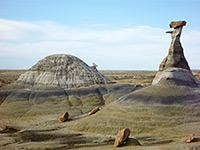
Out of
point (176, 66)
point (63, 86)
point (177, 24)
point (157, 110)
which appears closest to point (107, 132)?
point (157, 110)

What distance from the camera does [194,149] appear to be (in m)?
15.6

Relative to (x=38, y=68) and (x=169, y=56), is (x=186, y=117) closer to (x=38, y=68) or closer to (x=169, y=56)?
(x=169, y=56)

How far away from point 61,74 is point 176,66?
22.6 metres

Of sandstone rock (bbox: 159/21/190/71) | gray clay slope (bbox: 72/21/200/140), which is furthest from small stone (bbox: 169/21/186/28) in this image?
gray clay slope (bbox: 72/21/200/140)

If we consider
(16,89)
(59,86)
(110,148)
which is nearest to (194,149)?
(110,148)

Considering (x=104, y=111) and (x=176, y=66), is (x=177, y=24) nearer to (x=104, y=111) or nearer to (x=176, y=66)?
(x=176, y=66)

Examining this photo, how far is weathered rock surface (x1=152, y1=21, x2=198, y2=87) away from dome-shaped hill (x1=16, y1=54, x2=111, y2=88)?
1763 cm

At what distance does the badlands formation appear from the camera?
71.2 feet

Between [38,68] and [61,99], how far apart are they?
10585 millimetres

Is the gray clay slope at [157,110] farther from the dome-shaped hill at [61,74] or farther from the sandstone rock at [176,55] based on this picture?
the dome-shaped hill at [61,74]

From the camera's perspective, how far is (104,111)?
27.9m

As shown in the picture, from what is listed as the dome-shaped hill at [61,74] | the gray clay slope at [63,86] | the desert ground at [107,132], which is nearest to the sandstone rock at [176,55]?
the desert ground at [107,132]

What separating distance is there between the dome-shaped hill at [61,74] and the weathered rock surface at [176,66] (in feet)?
57.8

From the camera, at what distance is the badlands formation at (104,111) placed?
71.2 ft
